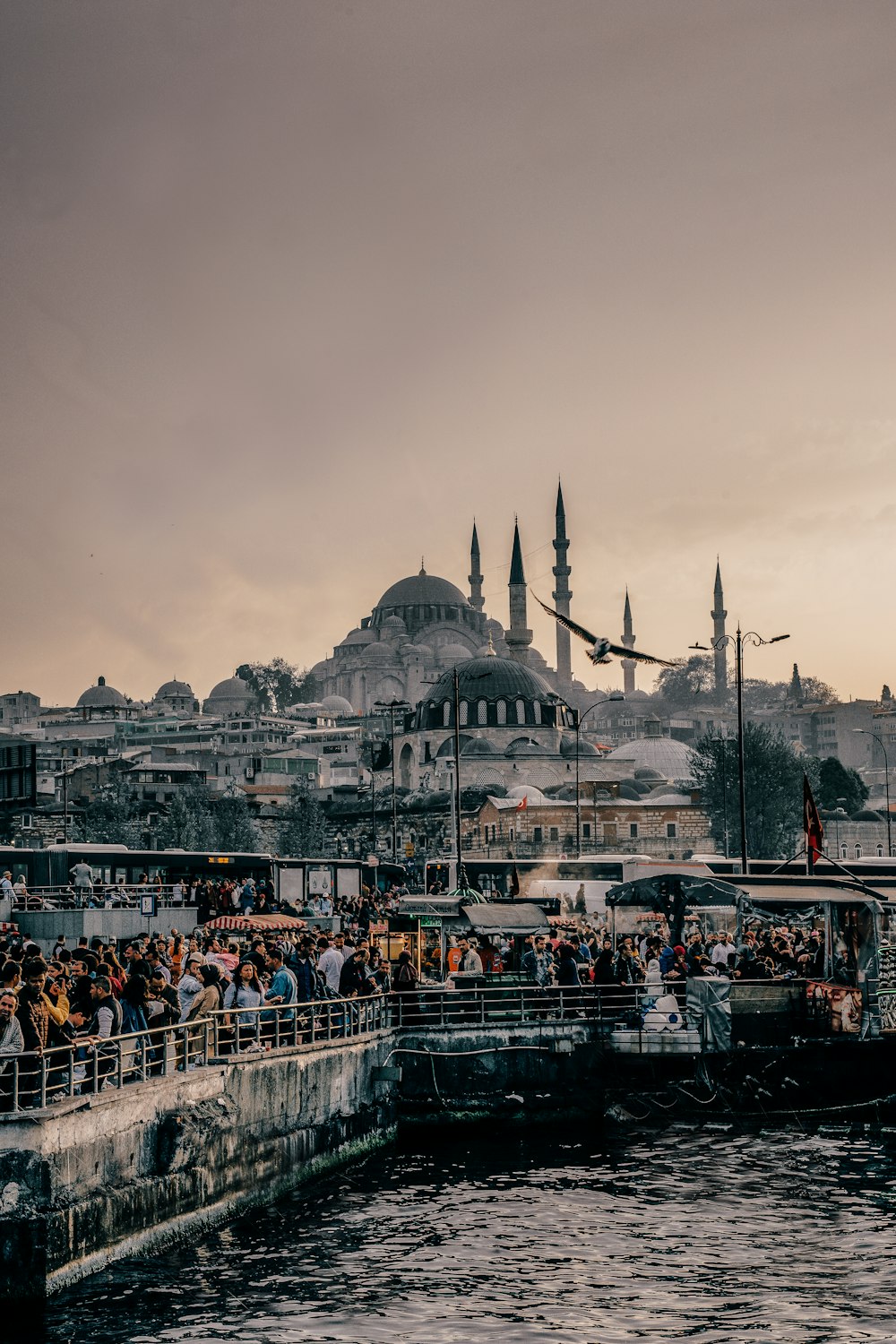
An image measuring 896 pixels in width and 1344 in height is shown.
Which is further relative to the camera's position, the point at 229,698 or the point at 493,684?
the point at 229,698

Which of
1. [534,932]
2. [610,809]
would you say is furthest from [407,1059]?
[610,809]

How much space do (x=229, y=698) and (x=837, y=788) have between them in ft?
259

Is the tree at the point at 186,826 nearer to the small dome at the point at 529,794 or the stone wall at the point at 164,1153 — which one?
the small dome at the point at 529,794

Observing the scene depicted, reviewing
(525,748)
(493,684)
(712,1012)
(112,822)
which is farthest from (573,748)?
(712,1012)

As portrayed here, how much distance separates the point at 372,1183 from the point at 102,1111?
16.5 ft

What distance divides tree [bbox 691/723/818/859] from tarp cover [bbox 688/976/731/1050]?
61715mm

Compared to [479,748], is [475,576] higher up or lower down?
higher up

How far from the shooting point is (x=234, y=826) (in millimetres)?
91812

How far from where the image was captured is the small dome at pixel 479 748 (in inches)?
4003

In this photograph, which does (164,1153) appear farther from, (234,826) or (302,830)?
(302,830)

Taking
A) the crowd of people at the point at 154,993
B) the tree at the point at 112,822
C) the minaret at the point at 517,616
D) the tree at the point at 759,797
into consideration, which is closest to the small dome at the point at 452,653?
the minaret at the point at 517,616

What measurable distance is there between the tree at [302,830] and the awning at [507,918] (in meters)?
66.9

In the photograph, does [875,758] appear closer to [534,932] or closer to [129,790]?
[129,790]

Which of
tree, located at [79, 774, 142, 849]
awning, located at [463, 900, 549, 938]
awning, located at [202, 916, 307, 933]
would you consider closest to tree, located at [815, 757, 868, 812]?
tree, located at [79, 774, 142, 849]
